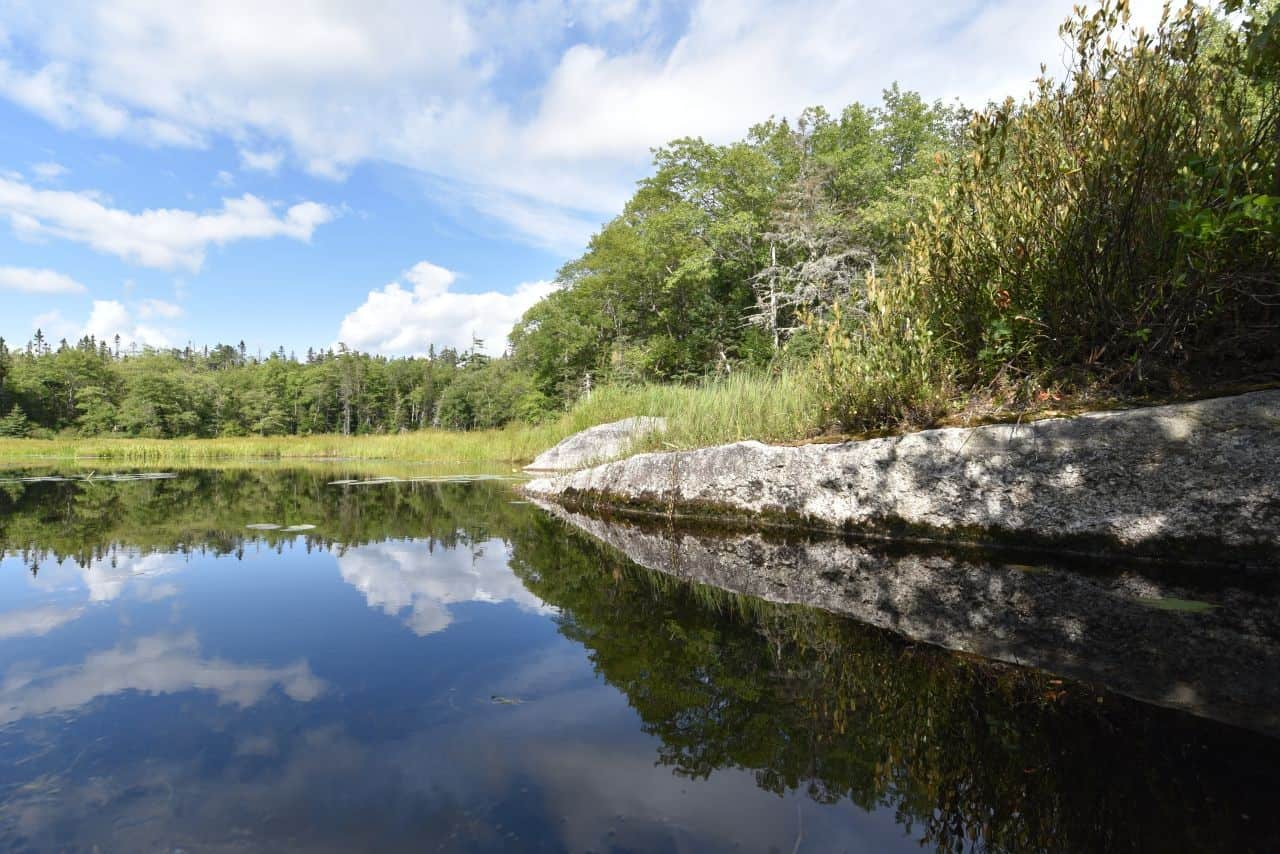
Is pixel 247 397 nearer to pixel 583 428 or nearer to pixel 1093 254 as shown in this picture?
pixel 583 428

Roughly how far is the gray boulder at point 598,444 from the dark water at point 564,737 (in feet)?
20.7

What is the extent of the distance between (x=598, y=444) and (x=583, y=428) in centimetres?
303

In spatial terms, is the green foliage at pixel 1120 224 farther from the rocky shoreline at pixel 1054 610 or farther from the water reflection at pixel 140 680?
the water reflection at pixel 140 680

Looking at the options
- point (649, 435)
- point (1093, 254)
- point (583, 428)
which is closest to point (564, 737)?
point (1093, 254)

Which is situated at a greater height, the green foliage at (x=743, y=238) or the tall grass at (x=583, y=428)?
the green foliage at (x=743, y=238)

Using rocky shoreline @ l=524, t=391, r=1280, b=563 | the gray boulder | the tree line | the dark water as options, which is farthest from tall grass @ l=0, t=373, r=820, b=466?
the tree line

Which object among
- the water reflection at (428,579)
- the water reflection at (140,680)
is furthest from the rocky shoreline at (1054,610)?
the water reflection at (140,680)

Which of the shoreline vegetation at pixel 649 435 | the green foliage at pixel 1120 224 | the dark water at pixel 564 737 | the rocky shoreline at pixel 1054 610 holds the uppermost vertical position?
the green foliage at pixel 1120 224

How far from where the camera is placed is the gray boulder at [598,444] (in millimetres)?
10041

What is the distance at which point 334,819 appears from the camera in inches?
62.4

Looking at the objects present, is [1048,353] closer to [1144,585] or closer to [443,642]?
[1144,585]

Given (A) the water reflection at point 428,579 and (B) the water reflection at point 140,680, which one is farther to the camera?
(A) the water reflection at point 428,579

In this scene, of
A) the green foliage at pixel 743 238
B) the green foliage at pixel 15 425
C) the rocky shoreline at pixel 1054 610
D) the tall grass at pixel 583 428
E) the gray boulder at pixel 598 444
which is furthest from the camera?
the green foliage at pixel 15 425

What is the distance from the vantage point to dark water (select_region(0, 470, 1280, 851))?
152 cm
